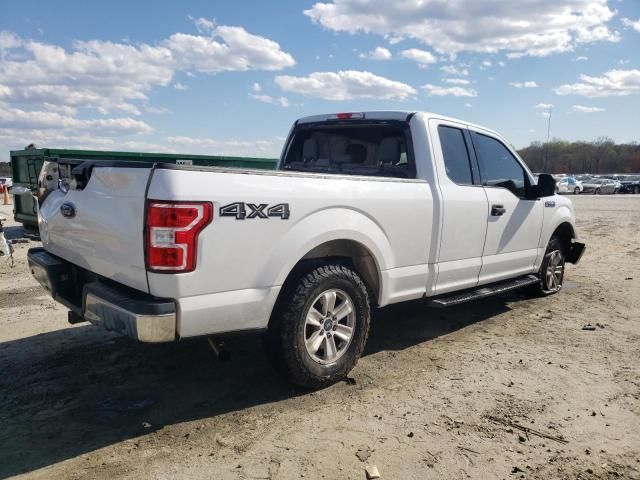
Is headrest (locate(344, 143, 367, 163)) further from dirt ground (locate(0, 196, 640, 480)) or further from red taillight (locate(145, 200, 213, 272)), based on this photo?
red taillight (locate(145, 200, 213, 272))

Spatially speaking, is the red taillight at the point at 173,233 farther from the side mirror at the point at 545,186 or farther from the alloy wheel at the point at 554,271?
the alloy wheel at the point at 554,271

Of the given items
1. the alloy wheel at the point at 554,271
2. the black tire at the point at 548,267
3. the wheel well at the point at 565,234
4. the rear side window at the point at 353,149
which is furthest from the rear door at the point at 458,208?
the wheel well at the point at 565,234

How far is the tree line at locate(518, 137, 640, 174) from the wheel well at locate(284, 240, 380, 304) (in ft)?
340

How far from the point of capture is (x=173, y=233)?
2.73m

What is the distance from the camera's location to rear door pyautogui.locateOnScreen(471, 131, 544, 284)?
4.96 metres

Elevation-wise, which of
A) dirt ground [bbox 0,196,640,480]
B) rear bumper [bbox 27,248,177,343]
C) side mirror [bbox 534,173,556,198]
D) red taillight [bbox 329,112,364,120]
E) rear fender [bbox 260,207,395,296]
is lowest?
dirt ground [bbox 0,196,640,480]

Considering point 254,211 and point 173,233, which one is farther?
point 254,211

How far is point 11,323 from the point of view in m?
5.09

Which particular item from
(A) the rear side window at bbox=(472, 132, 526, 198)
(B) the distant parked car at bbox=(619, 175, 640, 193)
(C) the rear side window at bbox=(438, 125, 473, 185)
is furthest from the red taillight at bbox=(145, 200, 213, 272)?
(B) the distant parked car at bbox=(619, 175, 640, 193)

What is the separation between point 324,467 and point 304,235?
137 centimetres

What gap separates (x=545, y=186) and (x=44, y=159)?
8.32 metres

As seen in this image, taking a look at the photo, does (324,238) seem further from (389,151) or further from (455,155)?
(455,155)

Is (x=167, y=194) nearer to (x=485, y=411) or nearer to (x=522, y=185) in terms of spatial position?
(x=485, y=411)

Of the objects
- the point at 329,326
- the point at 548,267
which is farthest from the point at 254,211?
the point at 548,267
